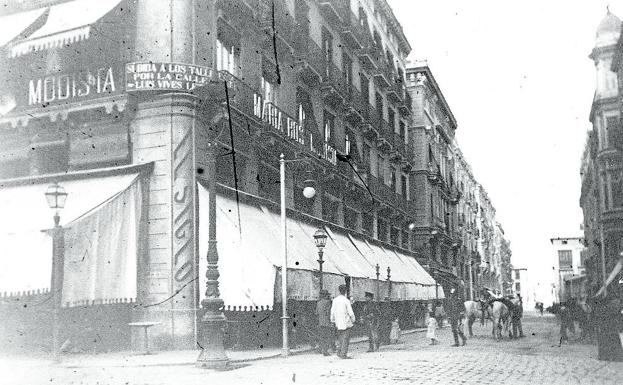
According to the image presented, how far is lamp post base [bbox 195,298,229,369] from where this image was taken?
11875mm

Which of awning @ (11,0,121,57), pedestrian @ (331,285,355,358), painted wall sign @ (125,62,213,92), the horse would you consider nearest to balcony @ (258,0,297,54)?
painted wall sign @ (125,62,213,92)

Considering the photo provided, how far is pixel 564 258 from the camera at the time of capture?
116m

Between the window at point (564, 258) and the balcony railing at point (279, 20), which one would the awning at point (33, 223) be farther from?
the window at point (564, 258)

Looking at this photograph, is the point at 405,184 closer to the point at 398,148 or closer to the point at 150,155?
the point at 398,148

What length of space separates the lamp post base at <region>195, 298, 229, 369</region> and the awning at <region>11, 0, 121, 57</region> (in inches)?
308

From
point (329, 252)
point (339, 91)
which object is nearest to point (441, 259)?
point (339, 91)

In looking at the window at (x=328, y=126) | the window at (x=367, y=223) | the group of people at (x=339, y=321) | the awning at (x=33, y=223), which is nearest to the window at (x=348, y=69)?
the window at (x=328, y=126)

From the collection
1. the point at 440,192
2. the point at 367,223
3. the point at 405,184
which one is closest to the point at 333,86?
the point at 367,223

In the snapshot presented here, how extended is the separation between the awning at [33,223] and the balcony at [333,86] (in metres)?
11.3

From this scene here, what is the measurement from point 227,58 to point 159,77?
307 centimetres

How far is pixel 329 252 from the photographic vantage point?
22.1m

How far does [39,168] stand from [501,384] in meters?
12.8

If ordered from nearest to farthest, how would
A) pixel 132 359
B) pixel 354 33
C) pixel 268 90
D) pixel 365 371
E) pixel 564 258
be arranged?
1. pixel 365 371
2. pixel 132 359
3. pixel 268 90
4. pixel 354 33
5. pixel 564 258

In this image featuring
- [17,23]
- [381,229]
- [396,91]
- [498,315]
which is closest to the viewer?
[17,23]
